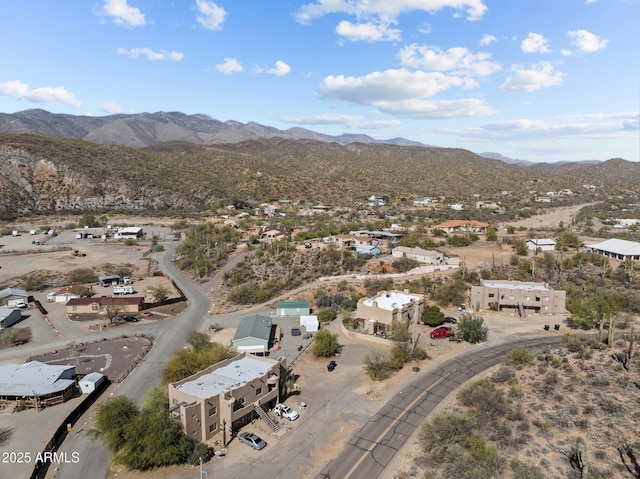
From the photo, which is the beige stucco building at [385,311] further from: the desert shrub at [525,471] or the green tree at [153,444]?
the green tree at [153,444]

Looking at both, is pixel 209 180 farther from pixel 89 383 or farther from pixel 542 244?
pixel 89 383

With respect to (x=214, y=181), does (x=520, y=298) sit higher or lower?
lower

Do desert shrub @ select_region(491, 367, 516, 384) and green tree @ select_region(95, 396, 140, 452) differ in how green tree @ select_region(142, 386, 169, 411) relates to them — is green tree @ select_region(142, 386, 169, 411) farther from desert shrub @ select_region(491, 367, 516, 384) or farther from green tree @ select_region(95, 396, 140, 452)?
desert shrub @ select_region(491, 367, 516, 384)

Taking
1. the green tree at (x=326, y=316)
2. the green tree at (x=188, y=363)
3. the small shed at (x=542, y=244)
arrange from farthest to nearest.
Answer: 1. the small shed at (x=542, y=244)
2. the green tree at (x=326, y=316)
3. the green tree at (x=188, y=363)

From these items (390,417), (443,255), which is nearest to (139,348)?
(390,417)

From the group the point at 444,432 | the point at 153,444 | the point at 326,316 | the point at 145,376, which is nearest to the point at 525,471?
the point at 444,432

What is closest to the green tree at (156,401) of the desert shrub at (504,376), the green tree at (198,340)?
the green tree at (198,340)

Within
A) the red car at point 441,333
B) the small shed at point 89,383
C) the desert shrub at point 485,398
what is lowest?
the small shed at point 89,383
